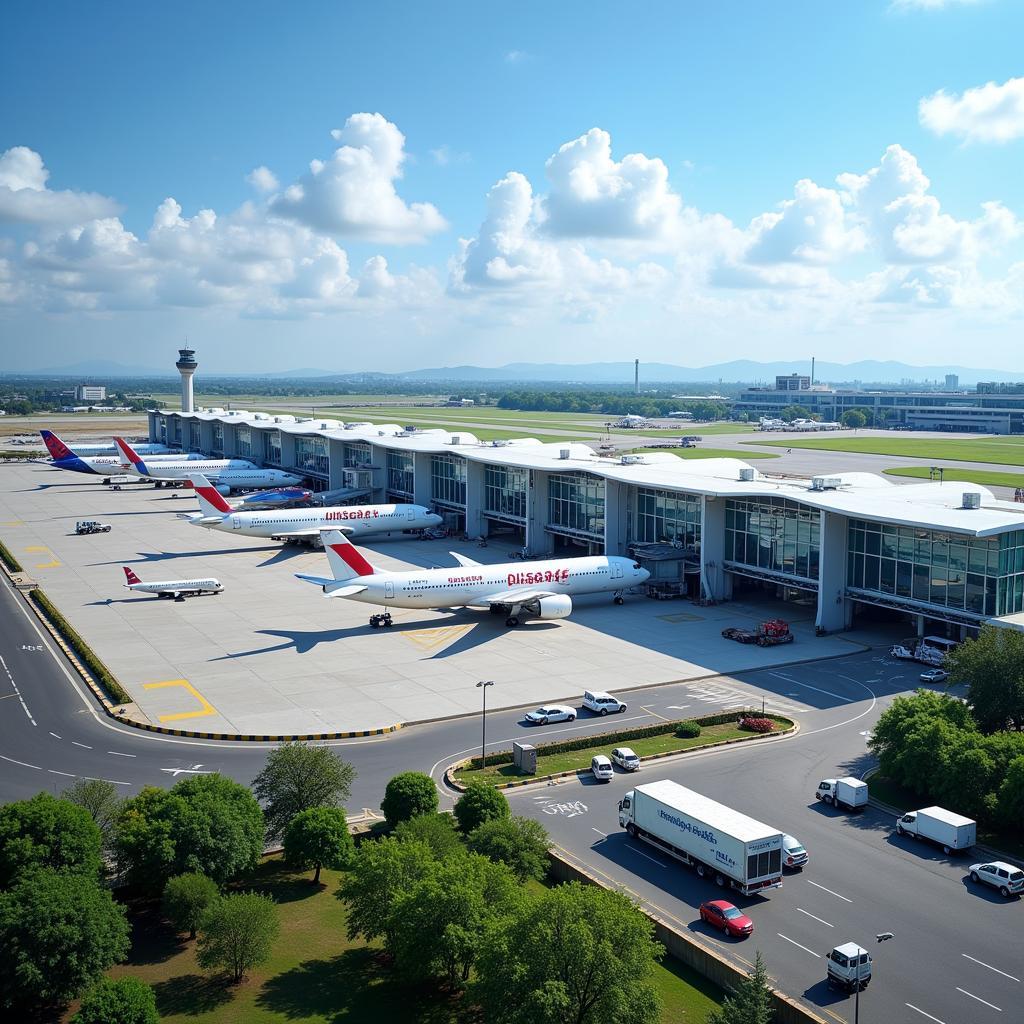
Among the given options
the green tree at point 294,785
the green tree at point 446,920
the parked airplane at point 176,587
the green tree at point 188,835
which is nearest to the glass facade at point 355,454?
the parked airplane at point 176,587

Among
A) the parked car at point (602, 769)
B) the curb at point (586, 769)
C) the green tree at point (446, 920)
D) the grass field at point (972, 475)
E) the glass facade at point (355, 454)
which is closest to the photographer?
the green tree at point (446, 920)

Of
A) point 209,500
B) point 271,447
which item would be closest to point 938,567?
point 209,500

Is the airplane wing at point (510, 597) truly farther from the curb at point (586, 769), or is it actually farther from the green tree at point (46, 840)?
the green tree at point (46, 840)

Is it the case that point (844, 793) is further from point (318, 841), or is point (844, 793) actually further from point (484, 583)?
point (484, 583)

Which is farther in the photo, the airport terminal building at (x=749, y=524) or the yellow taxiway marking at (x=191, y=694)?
the airport terminal building at (x=749, y=524)

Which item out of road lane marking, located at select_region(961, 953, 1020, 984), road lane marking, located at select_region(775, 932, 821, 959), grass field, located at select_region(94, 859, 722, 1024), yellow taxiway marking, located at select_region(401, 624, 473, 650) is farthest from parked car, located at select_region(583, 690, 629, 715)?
road lane marking, located at select_region(961, 953, 1020, 984)

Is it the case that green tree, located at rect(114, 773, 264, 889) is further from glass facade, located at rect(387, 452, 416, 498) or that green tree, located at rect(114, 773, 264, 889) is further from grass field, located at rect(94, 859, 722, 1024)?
glass facade, located at rect(387, 452, 416, 498)
